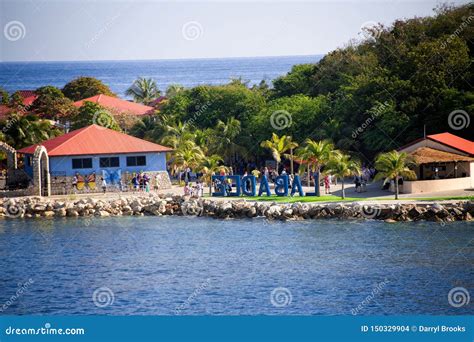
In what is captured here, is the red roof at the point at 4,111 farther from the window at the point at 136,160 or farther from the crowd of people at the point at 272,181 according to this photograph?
the crowd of people at the point at 272,181

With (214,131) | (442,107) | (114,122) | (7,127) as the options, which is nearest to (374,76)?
(442,107)

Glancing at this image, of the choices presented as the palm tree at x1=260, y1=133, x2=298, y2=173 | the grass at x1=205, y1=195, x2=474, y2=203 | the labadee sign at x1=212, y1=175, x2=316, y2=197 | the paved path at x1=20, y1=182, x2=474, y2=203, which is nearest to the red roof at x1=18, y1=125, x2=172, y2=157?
the paved path at x1=20, y1=182, x2=474, y2=203

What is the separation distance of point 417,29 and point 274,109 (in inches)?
462

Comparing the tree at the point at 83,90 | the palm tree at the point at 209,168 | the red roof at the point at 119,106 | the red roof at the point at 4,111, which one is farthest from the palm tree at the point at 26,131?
the tree at the point at 83,90

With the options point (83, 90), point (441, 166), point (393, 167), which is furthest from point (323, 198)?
point (83, 90)

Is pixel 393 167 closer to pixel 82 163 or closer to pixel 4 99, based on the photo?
pixel 82 163

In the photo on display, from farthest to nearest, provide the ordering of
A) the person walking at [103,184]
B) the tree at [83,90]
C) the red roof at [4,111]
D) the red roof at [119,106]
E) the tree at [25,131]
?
the tree at [83,90] < the red roof at [119,106] < the red roof at [4,111] < the tree at [25,131] < the person walking at [103,184]

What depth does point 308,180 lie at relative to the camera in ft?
200

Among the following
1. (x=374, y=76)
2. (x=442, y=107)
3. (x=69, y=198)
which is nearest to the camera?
(x=69, y=198)

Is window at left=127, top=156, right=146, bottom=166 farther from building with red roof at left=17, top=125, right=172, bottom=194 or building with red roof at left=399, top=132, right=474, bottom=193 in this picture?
building with red roof at left=399, top=132, right=474, bottom=193

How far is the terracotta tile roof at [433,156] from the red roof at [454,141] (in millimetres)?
1057

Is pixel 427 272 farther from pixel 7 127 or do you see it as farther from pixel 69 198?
pixel 7 127

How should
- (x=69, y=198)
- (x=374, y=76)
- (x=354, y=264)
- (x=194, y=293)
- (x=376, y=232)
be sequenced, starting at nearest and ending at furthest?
(x=194, y=293) < (x=354, y=264) < (x=376, y=232) < (x=69, y=198) < (x=374, y=76)

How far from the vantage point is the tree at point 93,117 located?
245 feet
